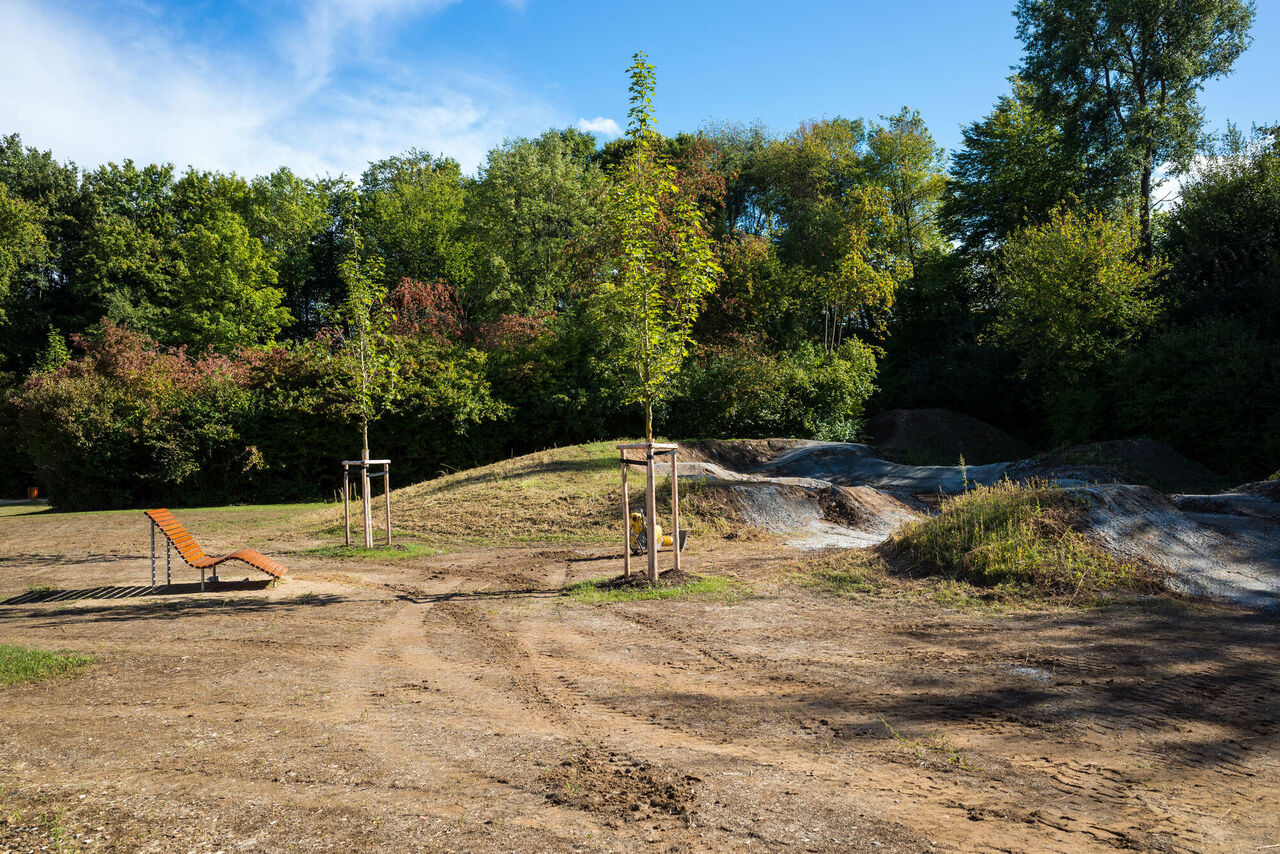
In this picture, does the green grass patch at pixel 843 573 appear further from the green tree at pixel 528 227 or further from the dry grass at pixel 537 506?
the green tree at pixel 528 227

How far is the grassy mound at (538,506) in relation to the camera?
14562 millimetres

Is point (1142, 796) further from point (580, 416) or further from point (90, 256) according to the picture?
point (90, 256)

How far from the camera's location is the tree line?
21.8m

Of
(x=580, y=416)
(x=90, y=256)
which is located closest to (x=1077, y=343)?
(x=580, y=416)

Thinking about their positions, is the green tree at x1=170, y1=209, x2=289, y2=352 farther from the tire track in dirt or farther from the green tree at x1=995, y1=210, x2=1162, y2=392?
the tire track in dirt

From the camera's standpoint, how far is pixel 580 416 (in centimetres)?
2467

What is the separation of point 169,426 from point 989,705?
23.9m

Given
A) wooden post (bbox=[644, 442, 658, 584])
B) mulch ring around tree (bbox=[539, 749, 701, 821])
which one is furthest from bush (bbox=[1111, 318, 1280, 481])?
mulch ring around tree (bbox=[539, 749, 701, 821])

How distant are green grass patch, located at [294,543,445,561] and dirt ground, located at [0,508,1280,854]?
403 centimetres

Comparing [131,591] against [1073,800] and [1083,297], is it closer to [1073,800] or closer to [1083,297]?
[1073,800]

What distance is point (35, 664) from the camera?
6188 mm

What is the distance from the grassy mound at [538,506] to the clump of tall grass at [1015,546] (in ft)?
15.4

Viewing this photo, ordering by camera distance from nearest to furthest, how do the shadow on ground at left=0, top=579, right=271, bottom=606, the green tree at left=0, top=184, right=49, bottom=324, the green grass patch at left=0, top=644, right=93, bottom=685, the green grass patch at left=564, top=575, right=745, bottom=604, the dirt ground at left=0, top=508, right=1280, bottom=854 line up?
the dirt ground at left=0, top=508, right=1280, bottom=854
the green grass patch at left=0, top=644, right=93, bottom=685
the green grass patch at left=564, top=575, right=745, bottom=604
the shadow on ground at left=0, top=579, right=271, bottom=606
the green tree at left=0, top=184, right=49, bottom=324

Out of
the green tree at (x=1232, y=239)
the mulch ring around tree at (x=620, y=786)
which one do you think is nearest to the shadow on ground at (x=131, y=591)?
the mulch ring around tree at (x=620, y=786)
